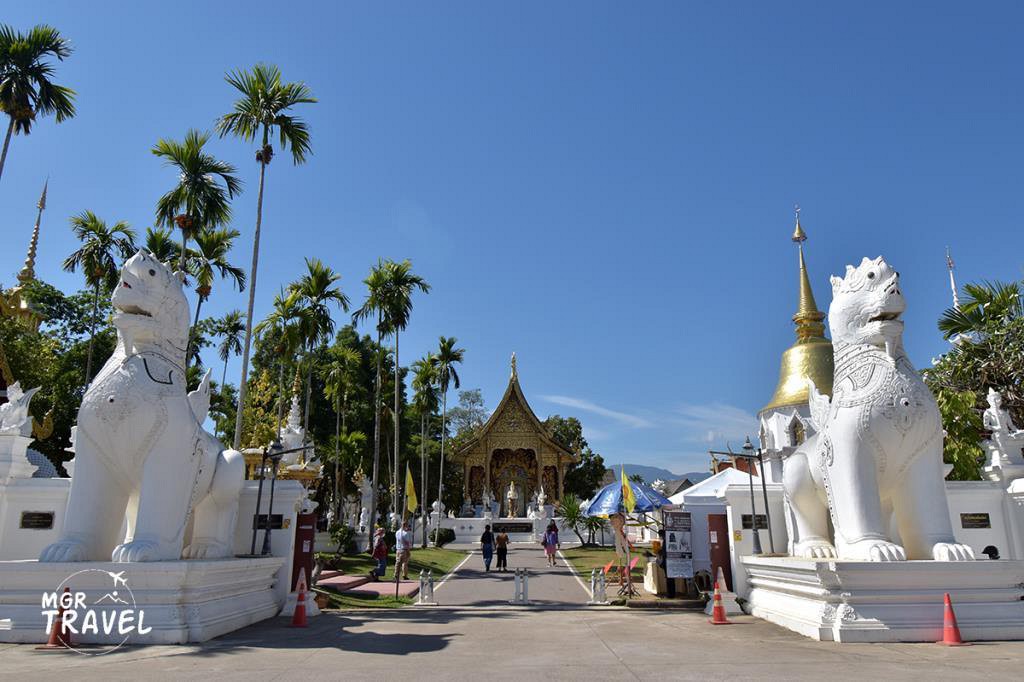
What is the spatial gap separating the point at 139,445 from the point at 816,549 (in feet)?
28.9

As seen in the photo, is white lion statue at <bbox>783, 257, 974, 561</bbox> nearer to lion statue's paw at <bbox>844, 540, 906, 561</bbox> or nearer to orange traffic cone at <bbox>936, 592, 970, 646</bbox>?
lion statue's paw at <bbox>844, 540, 906, 561</bbox>

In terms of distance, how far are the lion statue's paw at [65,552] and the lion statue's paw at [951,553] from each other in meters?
9.71

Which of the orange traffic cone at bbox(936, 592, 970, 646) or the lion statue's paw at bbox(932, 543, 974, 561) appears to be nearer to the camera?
the orange traffic cone at bbox(936, 592, 970, 646)

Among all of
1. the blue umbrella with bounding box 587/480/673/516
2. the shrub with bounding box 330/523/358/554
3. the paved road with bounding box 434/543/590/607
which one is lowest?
the paved road with bounding box 434/543/590/607

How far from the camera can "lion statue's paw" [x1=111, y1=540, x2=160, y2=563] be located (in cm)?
702

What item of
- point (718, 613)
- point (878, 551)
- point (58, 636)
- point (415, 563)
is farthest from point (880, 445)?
point (415, 563)

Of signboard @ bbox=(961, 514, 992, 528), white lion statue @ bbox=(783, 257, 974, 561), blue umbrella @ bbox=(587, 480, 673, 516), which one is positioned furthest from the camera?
blue umbrella @ bbox=(587, 480, 673, 516)

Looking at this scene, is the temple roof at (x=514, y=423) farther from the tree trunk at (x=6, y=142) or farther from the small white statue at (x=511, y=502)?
the tree trunk at (x=6, y=142)

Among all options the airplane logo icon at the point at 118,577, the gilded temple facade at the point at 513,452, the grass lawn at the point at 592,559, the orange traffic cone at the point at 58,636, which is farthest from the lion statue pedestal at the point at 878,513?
the gilded temple facade at the point at 513,452

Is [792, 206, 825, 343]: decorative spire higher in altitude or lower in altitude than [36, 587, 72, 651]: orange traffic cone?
higher

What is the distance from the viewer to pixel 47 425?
1584cm

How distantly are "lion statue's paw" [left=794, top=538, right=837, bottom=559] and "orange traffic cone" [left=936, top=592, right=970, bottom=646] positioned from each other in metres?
1.47

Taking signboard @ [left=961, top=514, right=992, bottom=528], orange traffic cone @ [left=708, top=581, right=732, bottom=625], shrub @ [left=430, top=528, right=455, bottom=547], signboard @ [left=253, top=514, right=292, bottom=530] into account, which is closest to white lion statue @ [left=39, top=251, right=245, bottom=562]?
signboard @ [left=253, top=514, right=292, bottom=530]

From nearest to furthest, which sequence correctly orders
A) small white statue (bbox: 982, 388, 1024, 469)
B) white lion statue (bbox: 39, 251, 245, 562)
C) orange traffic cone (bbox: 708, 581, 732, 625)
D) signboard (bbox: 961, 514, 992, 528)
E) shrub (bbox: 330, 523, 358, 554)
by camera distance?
white lion statue (bbox: 39, 251, 245, 562) → orange traffic cone (bbox: 708, 581, 732, 625) → signboard (bbox: 961, 514, 992, 528) → small white statue (bbox: 982, 388, 1024, 469) → shrub (bbox: 330, 523, 358, 554)
